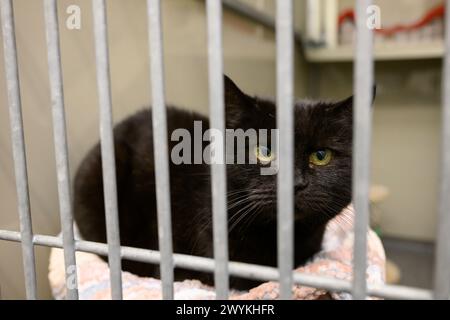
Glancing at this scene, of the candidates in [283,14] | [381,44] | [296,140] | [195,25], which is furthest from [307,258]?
[381,44]

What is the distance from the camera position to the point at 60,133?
1.78 feet

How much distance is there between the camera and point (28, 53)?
2.79ft

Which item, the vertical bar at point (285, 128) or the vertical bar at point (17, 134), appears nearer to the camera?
the vertical bar at point (285, 128)

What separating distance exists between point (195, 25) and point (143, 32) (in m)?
0.25

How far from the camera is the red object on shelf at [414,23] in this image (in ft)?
6.85

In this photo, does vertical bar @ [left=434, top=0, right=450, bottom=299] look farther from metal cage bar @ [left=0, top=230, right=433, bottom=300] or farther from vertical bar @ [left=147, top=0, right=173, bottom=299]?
vertical bar @ [left=147, top=0, right=173, bottom=299]

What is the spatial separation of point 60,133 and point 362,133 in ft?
1.26

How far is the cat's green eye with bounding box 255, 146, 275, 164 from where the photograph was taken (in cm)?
78

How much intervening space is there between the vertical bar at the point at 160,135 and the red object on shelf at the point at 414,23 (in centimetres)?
190

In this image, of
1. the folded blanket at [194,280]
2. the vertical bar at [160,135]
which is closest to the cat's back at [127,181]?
the folded blanket at [194,280]

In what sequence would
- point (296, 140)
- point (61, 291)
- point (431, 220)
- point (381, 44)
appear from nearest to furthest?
1. point (296, 140)
2. point (61, 291)
3. point (381, 44)
4. point (431, 220)

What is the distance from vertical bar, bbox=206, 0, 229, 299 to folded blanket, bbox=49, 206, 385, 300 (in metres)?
0.29

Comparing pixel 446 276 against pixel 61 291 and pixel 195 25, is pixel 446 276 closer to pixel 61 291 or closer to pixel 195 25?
pixel 61 291

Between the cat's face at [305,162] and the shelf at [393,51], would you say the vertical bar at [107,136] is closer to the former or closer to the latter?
the cat's face at [305,162]
